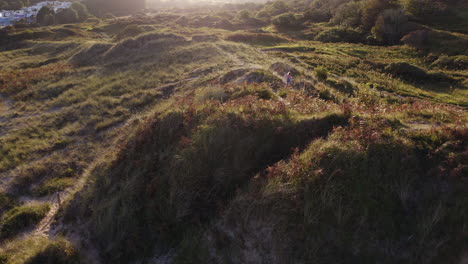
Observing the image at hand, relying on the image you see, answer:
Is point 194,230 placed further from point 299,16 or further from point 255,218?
point 299,16

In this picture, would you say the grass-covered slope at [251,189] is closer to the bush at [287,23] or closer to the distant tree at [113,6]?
the bush at [287,23]

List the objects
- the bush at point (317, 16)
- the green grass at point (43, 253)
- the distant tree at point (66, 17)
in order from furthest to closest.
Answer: the distant tree at point (66, 17)
the bush at point (317, 16)
the green grass at point (43, 253)

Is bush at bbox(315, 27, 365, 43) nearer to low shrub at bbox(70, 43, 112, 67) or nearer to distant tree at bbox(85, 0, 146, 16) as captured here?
low shrub at bbox(70, 43, 112, 67)

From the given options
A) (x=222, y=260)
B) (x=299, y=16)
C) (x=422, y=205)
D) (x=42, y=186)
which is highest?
(x=299, y=16)

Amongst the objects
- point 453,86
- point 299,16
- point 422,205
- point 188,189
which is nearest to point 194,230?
point 188,189

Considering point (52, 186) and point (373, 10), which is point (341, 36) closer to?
point (373, 10)

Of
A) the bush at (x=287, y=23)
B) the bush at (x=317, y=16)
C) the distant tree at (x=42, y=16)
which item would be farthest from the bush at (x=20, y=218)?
the distant tree at (x=42, y=16)
